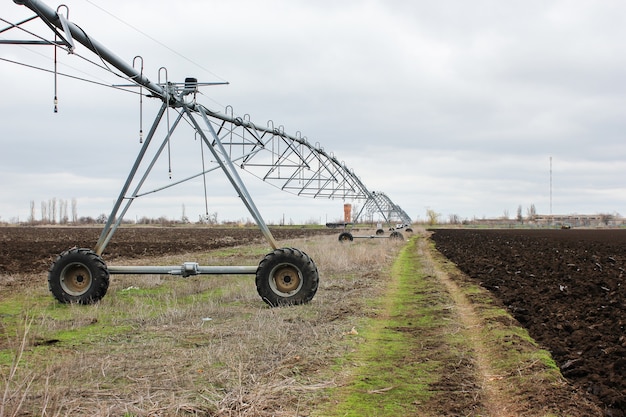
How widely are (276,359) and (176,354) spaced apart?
1301 mm

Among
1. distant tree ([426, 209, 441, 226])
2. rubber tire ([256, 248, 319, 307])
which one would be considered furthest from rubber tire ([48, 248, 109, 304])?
distant tree ([426, 209, 441, 226])

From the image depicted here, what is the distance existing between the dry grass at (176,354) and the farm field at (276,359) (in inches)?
0.9

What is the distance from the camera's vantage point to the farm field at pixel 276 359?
18.1 ft

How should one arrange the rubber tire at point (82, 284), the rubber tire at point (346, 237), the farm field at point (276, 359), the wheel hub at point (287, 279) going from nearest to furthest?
the farm field at point (276, 359), the wheel hub at point (287, 279), the rubber tire at point (82, 284), the rubber tire at point (346, 237)

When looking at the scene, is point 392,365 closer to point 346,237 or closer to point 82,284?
point 82,284

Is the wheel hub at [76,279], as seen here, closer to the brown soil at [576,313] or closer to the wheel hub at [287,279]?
the wheel hub at [287,279]

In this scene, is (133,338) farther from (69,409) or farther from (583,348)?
(583,348)

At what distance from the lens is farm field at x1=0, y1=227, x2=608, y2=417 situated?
553cm

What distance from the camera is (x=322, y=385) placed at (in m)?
6.19

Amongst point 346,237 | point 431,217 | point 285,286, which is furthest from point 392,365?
point 431,217

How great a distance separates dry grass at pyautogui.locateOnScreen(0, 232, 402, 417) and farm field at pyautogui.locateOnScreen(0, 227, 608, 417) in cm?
2

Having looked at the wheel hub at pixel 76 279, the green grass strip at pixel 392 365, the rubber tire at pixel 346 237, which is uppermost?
the rubber tire at pixel 346 237

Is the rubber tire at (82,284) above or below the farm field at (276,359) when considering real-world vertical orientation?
above

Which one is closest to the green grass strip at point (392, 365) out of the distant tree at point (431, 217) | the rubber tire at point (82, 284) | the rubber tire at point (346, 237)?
the rubber tire at point (82, 284)
